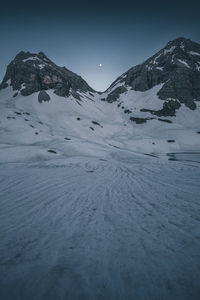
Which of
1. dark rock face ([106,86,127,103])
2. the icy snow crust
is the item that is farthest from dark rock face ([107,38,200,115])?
the icy snow crust

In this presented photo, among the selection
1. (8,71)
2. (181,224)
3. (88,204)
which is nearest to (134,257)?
(181,224)

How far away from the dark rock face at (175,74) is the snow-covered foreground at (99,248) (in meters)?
73.8

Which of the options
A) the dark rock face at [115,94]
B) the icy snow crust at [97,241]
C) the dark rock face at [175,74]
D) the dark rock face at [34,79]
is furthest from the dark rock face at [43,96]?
the icy snow crust at [97,241]

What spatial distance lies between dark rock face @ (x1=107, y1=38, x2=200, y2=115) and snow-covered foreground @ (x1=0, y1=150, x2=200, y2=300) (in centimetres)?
7377

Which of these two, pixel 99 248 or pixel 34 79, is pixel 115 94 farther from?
pixel 99 248

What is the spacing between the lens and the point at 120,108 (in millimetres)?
80500

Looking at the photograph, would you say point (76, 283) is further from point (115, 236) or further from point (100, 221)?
point (100, 221)

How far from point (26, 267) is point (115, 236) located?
5.90 feet

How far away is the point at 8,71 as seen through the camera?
301 ft

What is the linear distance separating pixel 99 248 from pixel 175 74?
104 meters

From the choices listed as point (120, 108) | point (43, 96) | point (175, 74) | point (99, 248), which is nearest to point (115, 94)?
point (120, 108)

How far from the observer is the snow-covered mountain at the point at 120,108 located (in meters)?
34.7

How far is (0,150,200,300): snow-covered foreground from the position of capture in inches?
79.5

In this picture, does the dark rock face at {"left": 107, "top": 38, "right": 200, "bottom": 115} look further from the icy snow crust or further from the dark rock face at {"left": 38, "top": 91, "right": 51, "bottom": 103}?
the icy snow crust
